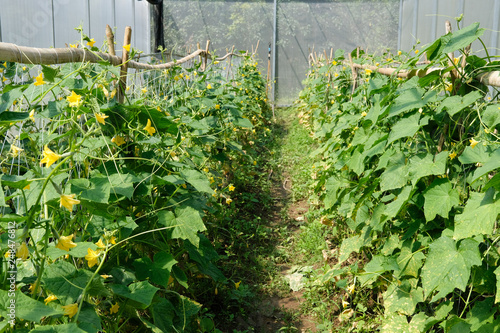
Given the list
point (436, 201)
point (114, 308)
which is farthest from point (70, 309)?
point (436, 201)

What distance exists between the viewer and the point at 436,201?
5.42 ft

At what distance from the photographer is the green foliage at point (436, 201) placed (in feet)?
4.83

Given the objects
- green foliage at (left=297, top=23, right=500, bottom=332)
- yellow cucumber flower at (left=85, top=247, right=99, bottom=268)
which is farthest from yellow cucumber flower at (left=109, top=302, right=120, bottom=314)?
green foliage at (left=297, top=23, right=500, bottom=332)

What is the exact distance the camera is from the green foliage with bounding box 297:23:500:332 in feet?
4.83

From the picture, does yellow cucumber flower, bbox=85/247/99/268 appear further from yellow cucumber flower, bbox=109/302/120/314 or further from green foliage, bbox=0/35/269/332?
yellow cucumber flower, bbox=109/302/120/314

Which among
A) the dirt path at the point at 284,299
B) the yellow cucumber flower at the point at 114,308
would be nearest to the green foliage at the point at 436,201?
the dirt path at the point at 284,299

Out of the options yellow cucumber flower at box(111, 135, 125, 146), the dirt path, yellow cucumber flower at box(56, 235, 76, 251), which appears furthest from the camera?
the dirt path

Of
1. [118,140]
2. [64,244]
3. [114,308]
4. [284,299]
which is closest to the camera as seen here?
[64,244]

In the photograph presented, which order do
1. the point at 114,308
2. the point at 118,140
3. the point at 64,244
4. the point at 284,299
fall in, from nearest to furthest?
the point at 64,244 < the point at 114,308 < the point at 118,140 < the point at 284,299

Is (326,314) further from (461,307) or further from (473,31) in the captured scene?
(473,31)

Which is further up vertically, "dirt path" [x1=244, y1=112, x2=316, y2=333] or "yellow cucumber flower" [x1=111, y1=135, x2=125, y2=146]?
"yellow cucumber flower" [x1=111, y1=135, x2=125, y2=146]

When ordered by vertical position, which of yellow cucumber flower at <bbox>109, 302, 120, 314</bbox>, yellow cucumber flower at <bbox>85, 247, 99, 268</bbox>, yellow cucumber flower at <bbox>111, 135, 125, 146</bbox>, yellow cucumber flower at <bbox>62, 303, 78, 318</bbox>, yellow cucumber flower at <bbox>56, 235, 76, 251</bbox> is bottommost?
yellow cucumber flower at <bbox>109, 302, 120, 314</bbox>

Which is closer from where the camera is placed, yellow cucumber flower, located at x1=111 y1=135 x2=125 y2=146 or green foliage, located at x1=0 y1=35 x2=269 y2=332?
green foliage, located at x1=0 y1=35 x2=269 y2=332

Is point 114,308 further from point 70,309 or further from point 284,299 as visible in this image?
point 284,299
